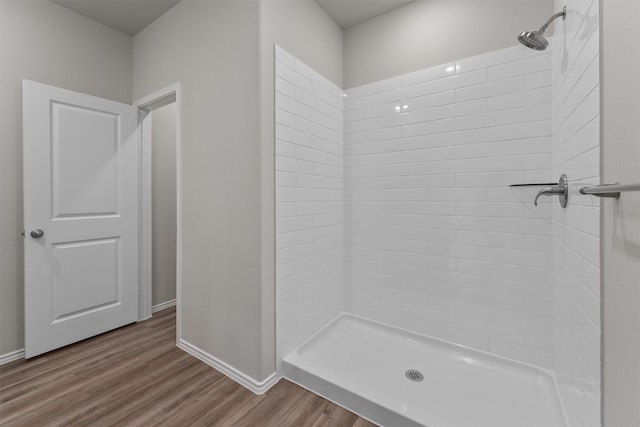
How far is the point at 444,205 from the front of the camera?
2021mm

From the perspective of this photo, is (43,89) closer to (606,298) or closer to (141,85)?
(141,85)

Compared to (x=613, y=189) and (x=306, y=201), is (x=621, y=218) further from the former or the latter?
(x=306, y=201)

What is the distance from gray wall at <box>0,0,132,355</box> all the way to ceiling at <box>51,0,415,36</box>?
0.15m

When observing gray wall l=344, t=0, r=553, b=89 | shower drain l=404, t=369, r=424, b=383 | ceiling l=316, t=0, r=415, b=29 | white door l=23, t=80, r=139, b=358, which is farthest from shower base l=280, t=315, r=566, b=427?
ceiling l=316, t=0, r=415, b=29

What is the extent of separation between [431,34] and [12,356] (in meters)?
3.78

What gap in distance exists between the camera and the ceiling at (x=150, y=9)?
7.09 feet

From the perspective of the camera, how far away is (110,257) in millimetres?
2430

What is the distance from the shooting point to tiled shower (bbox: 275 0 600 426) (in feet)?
5.02

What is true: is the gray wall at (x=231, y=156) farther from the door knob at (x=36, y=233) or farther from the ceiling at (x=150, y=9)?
the door knob at (x=36, y=233)

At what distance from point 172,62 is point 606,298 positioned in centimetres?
285

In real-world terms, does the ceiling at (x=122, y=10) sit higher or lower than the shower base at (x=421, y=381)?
higher

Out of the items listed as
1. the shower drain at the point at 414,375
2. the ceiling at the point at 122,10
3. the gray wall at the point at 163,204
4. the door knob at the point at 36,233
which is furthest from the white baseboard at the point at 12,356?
the shower drain at the point at 414,375

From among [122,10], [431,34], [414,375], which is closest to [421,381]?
[414,375]

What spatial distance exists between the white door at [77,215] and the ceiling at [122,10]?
69cm
